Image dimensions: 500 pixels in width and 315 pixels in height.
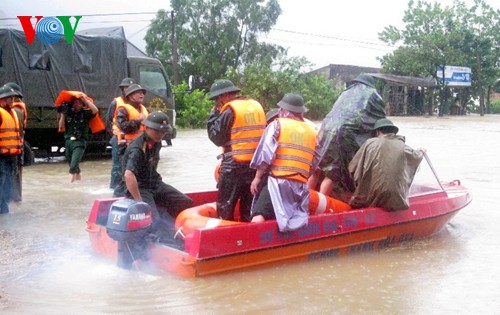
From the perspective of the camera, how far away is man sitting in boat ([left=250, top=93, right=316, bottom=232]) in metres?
5.72

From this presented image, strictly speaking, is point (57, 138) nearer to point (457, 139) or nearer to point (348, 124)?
point (348, 124)

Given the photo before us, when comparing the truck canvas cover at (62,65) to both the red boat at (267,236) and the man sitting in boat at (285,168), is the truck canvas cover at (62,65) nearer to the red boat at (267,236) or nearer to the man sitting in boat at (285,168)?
the red boat at (267,236)

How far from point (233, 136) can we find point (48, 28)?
817cm

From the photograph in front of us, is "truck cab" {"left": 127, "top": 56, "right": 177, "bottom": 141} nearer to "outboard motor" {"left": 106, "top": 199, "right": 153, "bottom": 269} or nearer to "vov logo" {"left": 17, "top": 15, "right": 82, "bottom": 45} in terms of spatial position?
"vov logo" {"left": 17, "top": 15, "right": 82, "bottom": 45}

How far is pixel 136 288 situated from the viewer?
517cm

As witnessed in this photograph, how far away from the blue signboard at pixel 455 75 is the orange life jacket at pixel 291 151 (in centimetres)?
3914

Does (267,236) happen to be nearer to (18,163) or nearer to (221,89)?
(221,89)

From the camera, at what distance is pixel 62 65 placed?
13906 millimetres

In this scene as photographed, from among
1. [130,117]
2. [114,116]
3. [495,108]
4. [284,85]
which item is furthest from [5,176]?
[495,108]

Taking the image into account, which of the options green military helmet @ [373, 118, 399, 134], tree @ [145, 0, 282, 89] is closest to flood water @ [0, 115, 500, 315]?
green military helmet @ [373, 118, 399, 134]

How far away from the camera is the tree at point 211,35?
3850 cm

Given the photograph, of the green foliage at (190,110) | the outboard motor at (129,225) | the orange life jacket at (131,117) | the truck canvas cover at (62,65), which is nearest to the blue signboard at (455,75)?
the green foliage at (190,110)

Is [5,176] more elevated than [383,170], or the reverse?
[383,170]

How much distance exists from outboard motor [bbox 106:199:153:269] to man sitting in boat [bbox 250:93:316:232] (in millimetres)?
1069
